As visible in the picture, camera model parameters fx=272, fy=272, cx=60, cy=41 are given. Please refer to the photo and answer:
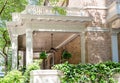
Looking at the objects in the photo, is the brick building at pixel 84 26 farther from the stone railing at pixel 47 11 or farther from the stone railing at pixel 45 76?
the stone railing at pixel 45 76

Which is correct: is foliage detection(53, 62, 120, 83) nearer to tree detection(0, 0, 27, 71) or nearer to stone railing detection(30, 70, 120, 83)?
stone railing detection(30, 70, 120, 83)

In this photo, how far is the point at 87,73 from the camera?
11.1m

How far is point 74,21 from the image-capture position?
51.7 feet

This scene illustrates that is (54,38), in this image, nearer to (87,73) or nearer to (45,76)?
(87,73)

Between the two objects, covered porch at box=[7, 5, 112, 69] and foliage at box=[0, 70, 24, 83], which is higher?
covered porch at box=[7, 5, 112, 69]

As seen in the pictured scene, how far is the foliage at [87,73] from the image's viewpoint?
1092 centimetres

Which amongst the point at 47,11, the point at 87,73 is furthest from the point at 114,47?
the point at 87,73

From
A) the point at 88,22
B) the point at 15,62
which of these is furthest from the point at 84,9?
the point at 15,62

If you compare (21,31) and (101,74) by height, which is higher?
(21,31)

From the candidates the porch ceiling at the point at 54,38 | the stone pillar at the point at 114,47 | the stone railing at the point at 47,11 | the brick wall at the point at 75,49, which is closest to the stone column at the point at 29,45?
the stone railing at the point at 47,11

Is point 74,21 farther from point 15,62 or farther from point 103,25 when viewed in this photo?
point 15,62

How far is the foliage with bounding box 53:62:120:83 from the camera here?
10.9 m

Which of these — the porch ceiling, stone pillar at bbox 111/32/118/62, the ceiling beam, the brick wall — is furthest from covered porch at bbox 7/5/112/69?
the brick wall

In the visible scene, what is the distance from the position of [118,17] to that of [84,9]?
7.55 feet
